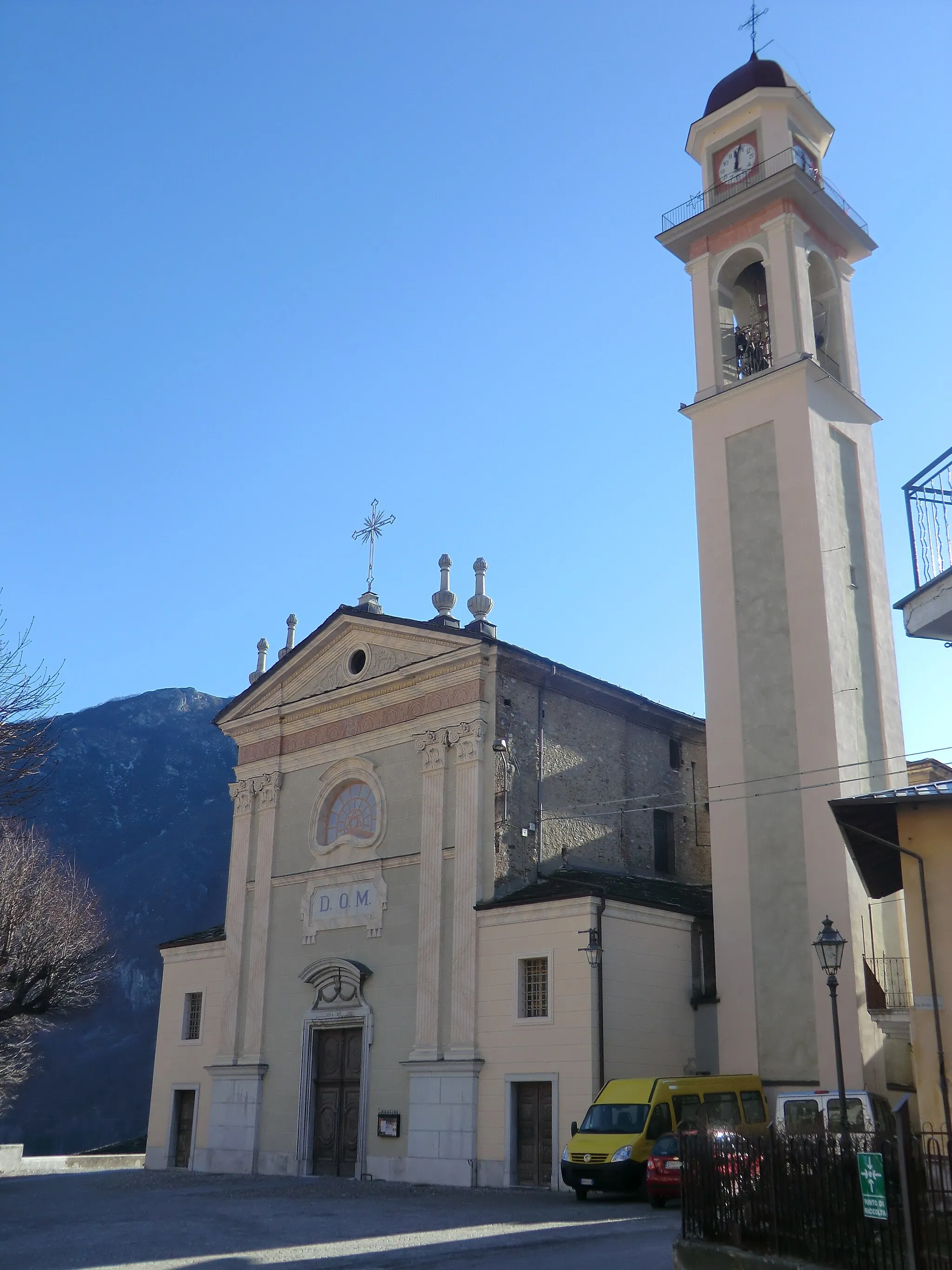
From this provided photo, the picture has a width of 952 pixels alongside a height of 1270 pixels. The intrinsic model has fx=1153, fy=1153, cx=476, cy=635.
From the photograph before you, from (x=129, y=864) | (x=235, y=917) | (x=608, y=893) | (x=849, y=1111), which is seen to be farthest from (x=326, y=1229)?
(x=129, y=864)

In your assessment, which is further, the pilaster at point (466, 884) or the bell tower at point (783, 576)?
the pilaster at point (466, 884)

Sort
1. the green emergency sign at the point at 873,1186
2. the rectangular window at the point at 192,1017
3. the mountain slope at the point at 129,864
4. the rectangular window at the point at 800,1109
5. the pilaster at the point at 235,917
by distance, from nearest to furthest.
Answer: the green emergency sign at the point at 873,1186, the rectangular window at the point at 800,1109, the pilaster at the point at 235,917, the rectangular window at the point at 192,1017, the mountain slope at the point at 129,864

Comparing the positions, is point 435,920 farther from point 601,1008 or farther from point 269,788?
point 269,788

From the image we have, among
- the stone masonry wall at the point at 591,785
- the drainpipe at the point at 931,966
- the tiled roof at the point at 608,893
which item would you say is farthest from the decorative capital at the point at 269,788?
the drainpipe at the point at 931,966

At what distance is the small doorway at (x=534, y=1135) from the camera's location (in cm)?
2088

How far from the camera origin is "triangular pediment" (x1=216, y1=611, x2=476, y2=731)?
87.5 ft

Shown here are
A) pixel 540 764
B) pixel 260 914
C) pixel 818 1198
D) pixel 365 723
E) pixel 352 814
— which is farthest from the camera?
pixel 260 914

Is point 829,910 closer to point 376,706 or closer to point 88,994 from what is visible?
point 376,706

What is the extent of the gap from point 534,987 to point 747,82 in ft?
69.6

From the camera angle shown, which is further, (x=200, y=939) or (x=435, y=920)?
(x=200, y=939)

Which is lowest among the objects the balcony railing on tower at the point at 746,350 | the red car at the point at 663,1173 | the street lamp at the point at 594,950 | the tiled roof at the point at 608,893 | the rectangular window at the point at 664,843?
the red car at the point at 663,1173

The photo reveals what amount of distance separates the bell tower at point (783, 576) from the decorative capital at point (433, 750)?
5866mm

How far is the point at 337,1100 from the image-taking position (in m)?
25.2

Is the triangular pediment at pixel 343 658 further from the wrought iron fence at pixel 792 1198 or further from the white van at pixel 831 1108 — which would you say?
the wrought iron fence at pixel 792 1198
